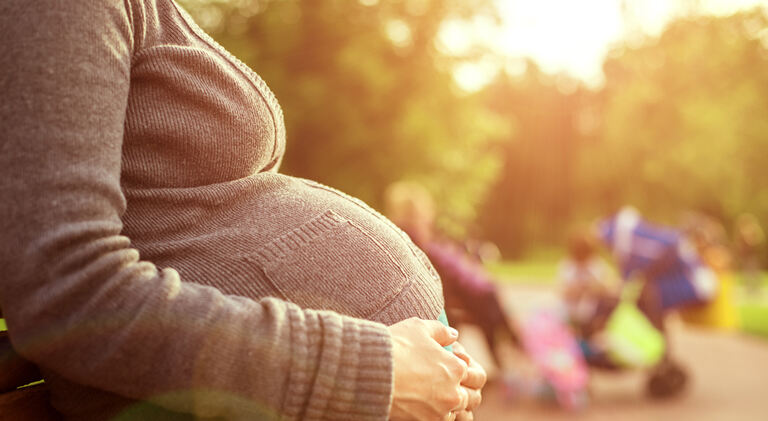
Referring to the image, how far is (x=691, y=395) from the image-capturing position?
8219mm

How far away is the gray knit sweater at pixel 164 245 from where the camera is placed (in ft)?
3.05

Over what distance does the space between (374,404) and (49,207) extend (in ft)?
1.58

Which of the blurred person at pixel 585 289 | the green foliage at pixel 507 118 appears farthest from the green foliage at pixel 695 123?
the blurred person at pixel 585 289

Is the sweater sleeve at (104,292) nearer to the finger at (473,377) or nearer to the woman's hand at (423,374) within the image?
the woman's hand at (423,374)

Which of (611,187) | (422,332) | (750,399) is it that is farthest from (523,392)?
(611,187)

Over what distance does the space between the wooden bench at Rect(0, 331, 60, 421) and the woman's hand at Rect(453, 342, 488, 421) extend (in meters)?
0.65

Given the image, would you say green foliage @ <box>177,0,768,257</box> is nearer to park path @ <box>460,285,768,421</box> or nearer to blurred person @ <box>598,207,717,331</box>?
blurred person @ <box>598,207,717,331</box>

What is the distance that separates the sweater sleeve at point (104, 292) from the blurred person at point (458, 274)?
455 centimetres

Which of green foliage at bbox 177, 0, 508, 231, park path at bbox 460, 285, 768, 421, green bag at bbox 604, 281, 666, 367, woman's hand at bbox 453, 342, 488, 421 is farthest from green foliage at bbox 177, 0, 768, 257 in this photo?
woman's hand at bbox 453, 342, 488, 421

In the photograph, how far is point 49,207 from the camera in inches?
36.1

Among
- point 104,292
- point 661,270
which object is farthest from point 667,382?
point 104,292

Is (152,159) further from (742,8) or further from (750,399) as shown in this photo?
(742,8)

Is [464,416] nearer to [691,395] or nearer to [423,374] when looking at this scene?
[423,374]

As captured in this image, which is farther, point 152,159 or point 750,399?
point 750,399
